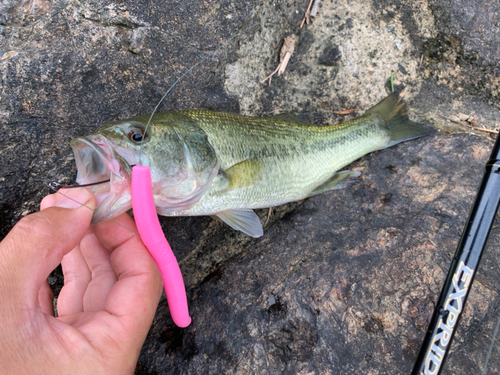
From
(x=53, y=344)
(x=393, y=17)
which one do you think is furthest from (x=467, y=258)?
(x=393, y=17)

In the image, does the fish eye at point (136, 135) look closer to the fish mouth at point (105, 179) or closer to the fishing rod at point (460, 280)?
the fish mouth at point (105, 179)

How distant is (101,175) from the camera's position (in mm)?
2123

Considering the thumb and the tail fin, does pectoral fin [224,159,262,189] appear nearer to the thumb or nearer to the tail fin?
the thumb

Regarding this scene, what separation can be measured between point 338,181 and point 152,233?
175cm

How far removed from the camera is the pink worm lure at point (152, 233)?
201 cm

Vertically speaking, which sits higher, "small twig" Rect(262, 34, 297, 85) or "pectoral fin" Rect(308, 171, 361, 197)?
"small twig" Rect(262, 34, 297, 85)

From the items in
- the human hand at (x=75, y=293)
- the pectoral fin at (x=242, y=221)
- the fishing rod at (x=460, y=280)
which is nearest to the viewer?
the human hand at (x=75, y=293)

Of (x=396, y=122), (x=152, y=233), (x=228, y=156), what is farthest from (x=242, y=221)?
(x=396, y=122)

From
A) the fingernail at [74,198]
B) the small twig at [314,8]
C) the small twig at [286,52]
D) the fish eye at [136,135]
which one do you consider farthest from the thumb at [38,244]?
the small twig at [314,8]

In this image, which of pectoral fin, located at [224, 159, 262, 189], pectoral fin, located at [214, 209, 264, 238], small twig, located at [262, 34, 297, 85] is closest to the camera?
pectoral fin, located at [224, 159, 262, 189]

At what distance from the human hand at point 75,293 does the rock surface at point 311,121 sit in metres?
0.68

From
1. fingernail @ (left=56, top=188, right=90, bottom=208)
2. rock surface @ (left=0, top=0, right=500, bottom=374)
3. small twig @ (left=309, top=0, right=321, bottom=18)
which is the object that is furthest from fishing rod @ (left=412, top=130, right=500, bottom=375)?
small twig @ (left=309, top=0, right=321, bottom=18)

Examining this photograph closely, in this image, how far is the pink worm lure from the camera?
2.01 metres

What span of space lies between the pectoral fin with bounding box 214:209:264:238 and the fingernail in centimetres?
108
